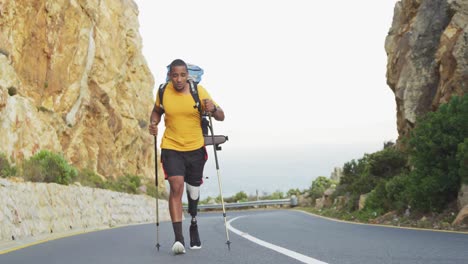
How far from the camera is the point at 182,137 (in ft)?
27.0

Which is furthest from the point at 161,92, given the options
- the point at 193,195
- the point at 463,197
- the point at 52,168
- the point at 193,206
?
the point at 52,168

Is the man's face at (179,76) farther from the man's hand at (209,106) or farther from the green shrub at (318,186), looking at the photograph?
the green shrub at (318,186)

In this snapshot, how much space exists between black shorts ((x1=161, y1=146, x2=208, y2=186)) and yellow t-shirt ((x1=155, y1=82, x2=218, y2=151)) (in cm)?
8

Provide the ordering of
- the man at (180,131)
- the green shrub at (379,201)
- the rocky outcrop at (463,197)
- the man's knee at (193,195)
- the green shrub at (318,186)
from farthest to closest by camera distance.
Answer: the green shrub at (318,186) → the green shrub at (379,201) → the rocky outcrop at (463,197) → the man's knee at (193,195) → the man at (180,131)

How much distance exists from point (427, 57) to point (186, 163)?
17494 mm

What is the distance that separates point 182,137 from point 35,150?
70.6 feet

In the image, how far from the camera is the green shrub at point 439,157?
15227 millimetres

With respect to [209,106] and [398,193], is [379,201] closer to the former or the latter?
[398,193]

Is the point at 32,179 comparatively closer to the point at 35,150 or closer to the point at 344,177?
the point at 35,150

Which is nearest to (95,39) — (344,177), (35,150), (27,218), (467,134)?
(35,150)

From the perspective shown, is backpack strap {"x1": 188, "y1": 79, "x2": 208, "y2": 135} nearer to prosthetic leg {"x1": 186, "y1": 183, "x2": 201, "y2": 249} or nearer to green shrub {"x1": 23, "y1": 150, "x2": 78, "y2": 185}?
prosthetic leg {"x1": 186, "y1": 183, "x2": 201, "y2": 249}

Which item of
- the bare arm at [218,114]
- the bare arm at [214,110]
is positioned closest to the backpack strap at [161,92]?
the bare arm at [214,110]

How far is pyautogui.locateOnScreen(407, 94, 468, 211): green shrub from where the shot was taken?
15.2 meters

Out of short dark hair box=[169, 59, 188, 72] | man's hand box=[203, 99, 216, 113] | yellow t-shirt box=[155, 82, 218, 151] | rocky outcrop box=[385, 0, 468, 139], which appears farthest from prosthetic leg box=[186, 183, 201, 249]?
rocky outcrop box=[385, 0, 468, 139]
